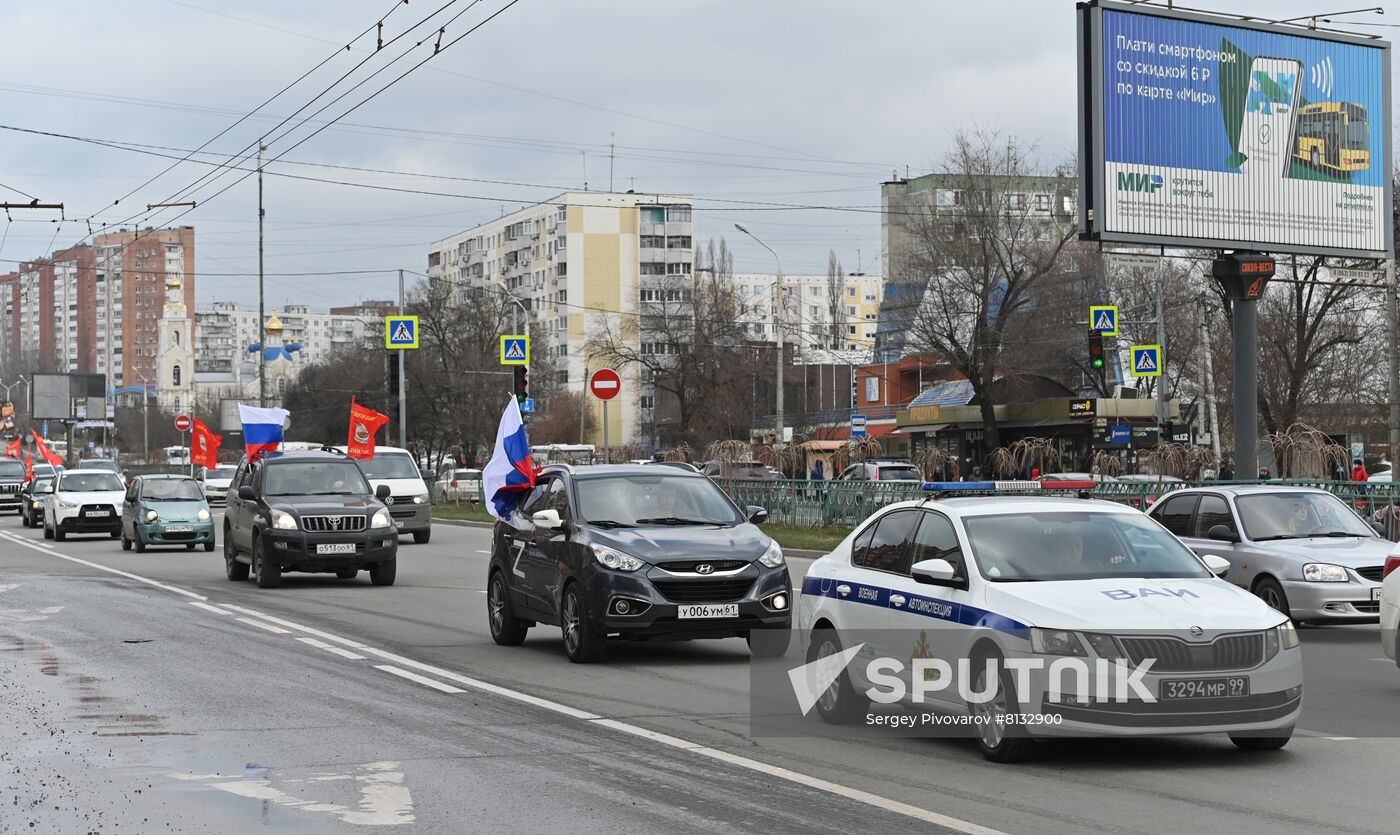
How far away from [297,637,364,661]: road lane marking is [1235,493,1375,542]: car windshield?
28.9 feet

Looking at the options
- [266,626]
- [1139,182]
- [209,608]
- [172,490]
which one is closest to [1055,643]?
[266,626]

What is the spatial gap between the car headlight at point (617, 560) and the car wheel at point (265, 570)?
33.9 feet

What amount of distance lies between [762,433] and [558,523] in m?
64.4

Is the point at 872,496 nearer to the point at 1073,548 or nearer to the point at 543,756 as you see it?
the point at 1073,548

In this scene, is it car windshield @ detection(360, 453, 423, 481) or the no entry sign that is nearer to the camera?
the no entry sign

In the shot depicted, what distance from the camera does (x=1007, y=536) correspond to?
9.42m

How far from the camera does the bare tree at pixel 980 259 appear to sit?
55312 millimetres

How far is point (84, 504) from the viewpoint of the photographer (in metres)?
38.3

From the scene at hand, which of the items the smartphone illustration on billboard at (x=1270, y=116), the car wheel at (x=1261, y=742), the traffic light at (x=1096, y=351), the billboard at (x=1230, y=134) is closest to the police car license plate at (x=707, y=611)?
the car wheel at (x=1261, y=742)

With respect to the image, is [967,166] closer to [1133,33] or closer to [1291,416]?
[1291,416]

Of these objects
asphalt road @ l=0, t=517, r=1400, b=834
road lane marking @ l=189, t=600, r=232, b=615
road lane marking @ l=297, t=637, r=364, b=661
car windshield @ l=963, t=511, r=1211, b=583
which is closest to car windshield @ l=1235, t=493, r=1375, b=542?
asphalt road @ l=0, t=517, r=1400, b=834

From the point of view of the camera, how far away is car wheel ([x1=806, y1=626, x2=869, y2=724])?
33.4 feet

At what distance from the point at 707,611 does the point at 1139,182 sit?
1859cm

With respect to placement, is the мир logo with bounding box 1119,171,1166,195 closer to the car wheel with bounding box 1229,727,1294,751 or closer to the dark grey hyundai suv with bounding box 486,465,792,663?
the dark grey hyundai suv with bounding box 486,465,792,663
